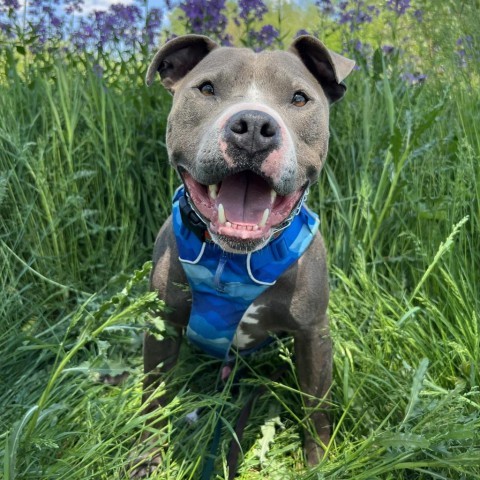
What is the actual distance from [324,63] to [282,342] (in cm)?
121

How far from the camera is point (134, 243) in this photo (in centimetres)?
309

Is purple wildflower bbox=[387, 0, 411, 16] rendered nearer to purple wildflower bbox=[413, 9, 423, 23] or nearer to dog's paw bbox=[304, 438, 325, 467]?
purple wildflower bbox=[413, 9, 423, 23]

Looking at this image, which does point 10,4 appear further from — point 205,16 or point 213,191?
point 213,191

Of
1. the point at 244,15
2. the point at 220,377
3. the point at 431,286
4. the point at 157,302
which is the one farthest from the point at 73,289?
the point at 244,15

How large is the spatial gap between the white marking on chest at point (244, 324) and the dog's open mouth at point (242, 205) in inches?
17.0

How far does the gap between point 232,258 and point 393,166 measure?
134cm

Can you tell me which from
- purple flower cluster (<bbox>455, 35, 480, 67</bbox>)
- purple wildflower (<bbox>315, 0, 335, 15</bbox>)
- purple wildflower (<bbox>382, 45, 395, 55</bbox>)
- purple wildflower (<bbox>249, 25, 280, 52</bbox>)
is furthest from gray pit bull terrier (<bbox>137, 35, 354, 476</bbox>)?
purple wildflower (<bbox>315, 0, 335, 15</bbox>)

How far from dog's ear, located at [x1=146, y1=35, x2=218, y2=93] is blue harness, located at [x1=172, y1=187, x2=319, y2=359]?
55 cm

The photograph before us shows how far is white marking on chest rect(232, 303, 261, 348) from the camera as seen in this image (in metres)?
2.12

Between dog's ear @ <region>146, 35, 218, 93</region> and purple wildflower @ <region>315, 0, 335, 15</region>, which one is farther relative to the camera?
purple wildflower @ <region>315, 0, 335, 15</region>

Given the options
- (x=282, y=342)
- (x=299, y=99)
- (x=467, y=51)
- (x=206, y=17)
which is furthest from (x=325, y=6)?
(x=282, y=342)

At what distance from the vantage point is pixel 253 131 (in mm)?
1631

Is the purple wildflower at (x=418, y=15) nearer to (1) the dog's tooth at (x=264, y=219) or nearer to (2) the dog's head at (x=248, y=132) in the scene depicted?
(2) the dog's head at (x=248, y=132)

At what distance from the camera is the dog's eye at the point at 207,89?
6.42 feet
